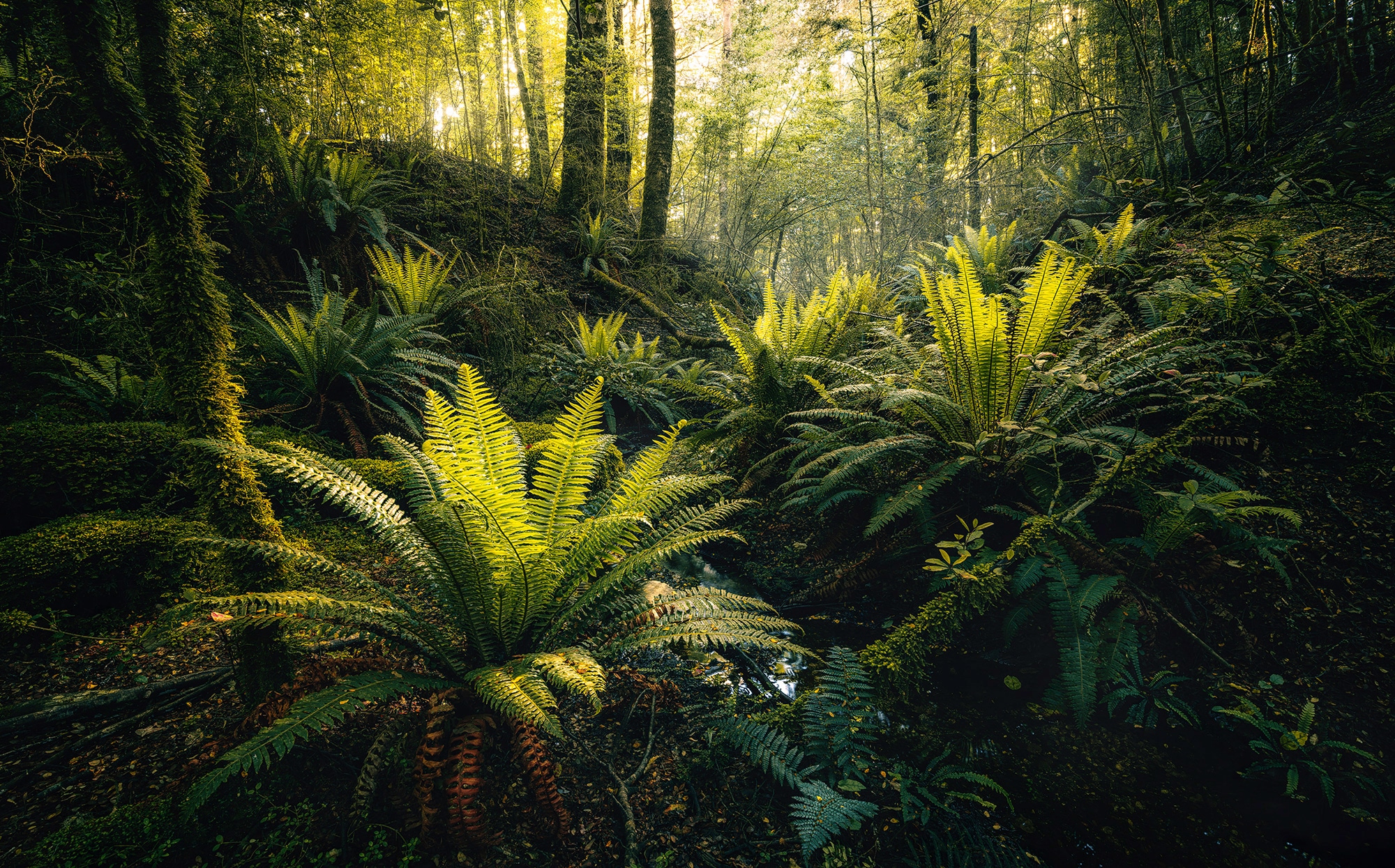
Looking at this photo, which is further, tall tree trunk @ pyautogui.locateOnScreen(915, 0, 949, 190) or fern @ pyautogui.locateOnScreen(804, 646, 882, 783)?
tall tree trunk @ pyautogui.locateOnScreen(915, 0, 949, 190)

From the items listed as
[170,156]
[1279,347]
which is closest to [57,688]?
[170,156]

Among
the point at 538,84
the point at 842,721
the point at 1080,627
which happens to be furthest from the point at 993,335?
the point at 538,84

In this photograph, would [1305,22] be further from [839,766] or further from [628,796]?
[628,796]

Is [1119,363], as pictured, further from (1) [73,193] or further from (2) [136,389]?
(1) [73,193]

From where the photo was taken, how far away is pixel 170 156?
1.05m

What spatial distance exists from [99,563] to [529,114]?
7.06m

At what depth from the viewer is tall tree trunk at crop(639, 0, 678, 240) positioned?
696 centimetres

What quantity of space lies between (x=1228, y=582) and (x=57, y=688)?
10.5 feet

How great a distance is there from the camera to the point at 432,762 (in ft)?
3.50

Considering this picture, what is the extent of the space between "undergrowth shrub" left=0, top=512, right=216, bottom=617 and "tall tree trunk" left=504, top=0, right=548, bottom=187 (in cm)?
658

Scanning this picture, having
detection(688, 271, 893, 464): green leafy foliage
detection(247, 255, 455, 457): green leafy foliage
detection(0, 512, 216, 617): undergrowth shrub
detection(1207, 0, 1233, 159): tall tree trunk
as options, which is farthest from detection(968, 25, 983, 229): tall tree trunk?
detection(0, 512, 216, 617): undergrowth shrub

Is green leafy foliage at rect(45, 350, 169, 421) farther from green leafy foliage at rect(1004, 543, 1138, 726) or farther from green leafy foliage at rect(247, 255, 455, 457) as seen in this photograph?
green leafy foliage at rect(1004, 543, 1138, 726)

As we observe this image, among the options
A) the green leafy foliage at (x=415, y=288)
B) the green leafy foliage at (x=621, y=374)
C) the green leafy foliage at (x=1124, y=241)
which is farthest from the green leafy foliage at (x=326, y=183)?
the green leafy foliage at (x=1124, y=241)

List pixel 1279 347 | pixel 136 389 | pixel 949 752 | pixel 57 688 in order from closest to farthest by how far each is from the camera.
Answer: pixel 57 688 → pixel 949 752 → pixel 1279 347 → pixel 136 389
